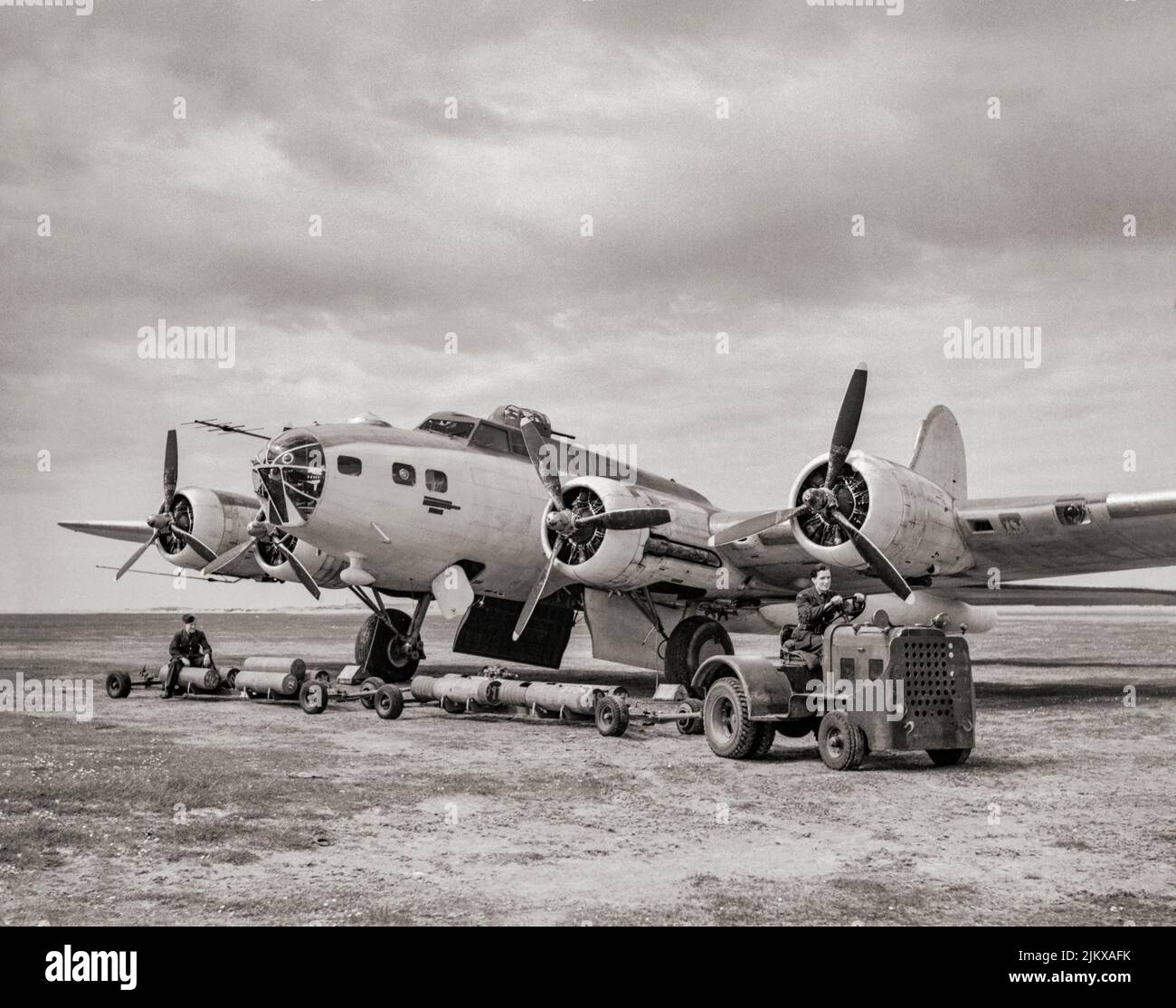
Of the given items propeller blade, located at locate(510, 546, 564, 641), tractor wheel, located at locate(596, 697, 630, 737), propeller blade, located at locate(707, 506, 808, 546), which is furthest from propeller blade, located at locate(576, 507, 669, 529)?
tractor wheel, located at locate(596, 697, 630, 737)

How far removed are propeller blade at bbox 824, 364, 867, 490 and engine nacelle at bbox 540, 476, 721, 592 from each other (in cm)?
301

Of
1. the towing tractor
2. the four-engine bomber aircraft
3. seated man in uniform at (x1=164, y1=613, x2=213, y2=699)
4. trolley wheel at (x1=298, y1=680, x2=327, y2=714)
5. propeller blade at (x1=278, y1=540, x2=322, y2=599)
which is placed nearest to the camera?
the towing tractor

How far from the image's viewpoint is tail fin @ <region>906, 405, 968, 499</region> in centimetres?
2067

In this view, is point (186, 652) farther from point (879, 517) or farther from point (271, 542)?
point (879, 517)

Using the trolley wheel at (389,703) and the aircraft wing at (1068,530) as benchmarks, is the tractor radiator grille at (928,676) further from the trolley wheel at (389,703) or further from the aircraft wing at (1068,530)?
the trolley wheel at (389,703)

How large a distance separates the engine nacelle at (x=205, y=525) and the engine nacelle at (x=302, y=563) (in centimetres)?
270

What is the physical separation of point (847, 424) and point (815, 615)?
505 centimetres

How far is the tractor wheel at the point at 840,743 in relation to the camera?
432 inches

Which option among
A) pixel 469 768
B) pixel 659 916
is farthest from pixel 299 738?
pixel 659 916

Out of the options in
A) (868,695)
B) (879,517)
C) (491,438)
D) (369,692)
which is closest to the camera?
(868,695)

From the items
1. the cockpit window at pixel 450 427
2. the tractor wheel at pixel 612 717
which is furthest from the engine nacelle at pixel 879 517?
the cockpit window at pixel 450 427

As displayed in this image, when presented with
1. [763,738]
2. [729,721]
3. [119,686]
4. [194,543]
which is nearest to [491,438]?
[119,686]

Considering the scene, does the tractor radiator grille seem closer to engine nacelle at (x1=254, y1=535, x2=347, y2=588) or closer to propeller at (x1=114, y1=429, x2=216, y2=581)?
engine nacelle at (x1=254, y1=535, x2=347, y2=588)

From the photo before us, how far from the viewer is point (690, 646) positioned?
1914 centimetres
